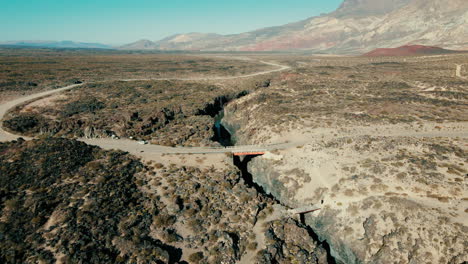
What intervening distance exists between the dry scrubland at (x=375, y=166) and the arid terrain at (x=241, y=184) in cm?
16

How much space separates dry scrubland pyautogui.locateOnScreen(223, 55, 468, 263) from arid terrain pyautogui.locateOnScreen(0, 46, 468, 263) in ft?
0.54

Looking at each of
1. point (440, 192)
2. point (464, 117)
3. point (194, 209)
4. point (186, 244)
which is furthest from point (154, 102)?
point (464, 117)

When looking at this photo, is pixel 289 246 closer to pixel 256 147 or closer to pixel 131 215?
pixel 131 215

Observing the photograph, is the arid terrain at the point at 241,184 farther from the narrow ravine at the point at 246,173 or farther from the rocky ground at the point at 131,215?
the narrow ravine at the point at 246,173

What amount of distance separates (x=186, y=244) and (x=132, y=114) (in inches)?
1544

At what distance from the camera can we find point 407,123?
154ft

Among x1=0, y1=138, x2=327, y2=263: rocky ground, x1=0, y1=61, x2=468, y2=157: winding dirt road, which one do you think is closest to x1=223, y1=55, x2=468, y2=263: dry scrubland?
x1=0, y1=61, x2=468, y2=157: winding dirt road

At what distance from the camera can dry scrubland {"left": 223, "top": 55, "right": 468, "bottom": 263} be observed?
2441 centimetres

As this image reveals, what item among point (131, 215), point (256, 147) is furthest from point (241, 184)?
point (131, 215)

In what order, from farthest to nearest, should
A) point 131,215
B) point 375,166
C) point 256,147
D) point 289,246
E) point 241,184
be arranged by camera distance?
point 256,147 < point 241,184 < point 375,166 < point 131,215 < point 289,246

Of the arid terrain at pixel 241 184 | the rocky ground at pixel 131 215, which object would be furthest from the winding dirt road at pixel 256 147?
the rocky ground at pixel 131 215

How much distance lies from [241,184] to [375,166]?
18432 mm

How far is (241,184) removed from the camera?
111ft

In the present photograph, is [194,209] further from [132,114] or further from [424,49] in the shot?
[424,49]
